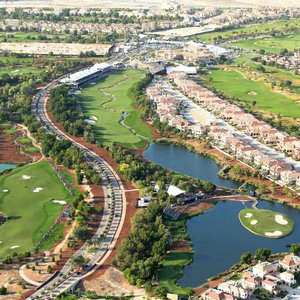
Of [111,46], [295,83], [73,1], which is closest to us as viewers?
A: [295,83]

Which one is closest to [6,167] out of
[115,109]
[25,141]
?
[25,141]

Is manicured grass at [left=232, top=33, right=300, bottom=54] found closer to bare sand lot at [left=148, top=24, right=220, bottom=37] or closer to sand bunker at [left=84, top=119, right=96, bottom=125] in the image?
bare sand lot at [left=148, top=24, right=220, bottom=37]

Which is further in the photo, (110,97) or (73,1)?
(73,1)

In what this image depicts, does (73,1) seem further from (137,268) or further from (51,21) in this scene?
(137,268)

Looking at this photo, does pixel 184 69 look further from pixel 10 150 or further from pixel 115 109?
pixel 10 150

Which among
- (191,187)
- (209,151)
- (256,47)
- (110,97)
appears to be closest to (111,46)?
(256,47)

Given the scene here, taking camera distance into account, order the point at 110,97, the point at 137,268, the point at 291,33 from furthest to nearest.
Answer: the point at 291,33 → the point at 110,97 → the point at 137,268

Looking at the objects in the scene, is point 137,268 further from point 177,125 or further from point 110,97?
point 110,97
